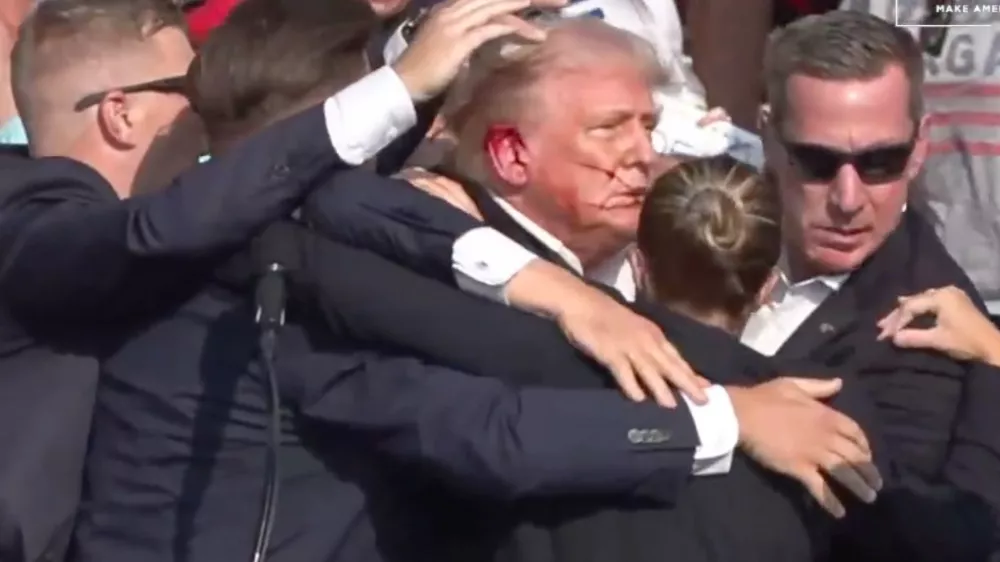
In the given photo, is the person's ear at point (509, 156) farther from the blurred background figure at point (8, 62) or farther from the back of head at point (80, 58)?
the blurred background figure at point (8, 62)

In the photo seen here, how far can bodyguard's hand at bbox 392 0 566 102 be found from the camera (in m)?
1.57

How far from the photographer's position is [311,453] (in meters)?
1.60

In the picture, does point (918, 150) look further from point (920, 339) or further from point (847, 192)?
point (920, 339)

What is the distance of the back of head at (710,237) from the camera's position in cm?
150

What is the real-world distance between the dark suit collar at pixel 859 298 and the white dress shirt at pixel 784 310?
0.5 inches

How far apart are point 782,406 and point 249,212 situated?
460 millimetres

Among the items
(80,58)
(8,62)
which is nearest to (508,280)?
(80,58)

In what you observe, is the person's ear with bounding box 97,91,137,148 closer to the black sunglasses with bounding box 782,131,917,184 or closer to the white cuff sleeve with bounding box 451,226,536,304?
the white cuff sleeve with bounding box 451,226,536,304

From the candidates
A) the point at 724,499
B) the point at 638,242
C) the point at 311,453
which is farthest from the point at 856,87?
the point at 311,453

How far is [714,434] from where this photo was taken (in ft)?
4.85

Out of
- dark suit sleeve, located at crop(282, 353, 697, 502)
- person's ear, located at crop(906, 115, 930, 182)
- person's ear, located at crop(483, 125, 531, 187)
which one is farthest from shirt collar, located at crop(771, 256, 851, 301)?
dark suit sleeve, located at crop(282, 353, 697, 502)

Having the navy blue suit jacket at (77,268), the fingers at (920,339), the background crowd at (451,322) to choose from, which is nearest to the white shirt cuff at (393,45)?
the background crowd at (451,322)

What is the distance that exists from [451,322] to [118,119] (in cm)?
51

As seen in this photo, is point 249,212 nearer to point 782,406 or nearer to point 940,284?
point 782,406
